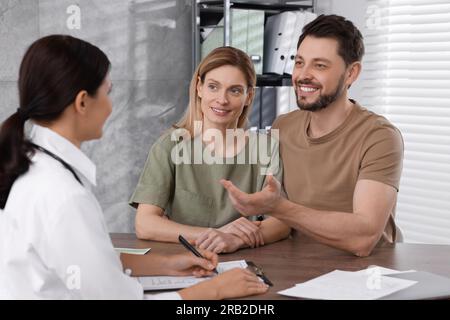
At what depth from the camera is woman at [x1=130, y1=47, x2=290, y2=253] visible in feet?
7.47

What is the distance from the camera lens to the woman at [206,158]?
228 cm

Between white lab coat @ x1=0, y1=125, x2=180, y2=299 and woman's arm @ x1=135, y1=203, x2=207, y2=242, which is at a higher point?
white lab coat @ x1=0, y1=125, x2=180, y2=299

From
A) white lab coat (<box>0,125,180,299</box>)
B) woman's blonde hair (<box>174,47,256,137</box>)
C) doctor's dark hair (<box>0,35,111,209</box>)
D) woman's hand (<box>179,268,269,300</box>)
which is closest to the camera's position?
white lab coat (<box>0,125,180,299</box>)

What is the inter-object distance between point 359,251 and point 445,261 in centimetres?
25

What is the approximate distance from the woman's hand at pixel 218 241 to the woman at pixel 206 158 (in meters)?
0.20

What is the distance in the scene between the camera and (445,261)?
6.36 feet

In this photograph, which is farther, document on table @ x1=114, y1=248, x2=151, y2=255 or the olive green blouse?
the olive green blouse

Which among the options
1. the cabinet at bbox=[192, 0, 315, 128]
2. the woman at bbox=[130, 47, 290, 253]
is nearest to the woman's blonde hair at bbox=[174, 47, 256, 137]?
the woman at bbox=[130, 47, 290, 253]

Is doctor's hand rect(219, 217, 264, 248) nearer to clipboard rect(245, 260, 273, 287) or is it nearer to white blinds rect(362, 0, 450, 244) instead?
clipboard rect(245, 260, 273, 287)

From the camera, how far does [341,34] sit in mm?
2375

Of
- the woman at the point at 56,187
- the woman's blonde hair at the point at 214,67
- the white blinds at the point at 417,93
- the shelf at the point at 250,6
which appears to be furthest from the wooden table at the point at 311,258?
the shelf at the point at 250,6

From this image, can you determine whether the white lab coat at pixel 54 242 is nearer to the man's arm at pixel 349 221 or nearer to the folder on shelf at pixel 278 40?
the man's arm at pixel 349 221
